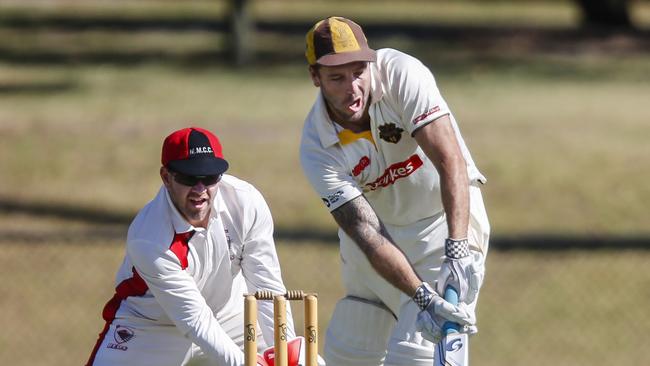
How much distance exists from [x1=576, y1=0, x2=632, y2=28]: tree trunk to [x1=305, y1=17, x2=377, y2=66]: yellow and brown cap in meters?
23.2

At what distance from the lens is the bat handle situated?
5687mm

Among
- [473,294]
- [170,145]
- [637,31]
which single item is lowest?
[637,31]

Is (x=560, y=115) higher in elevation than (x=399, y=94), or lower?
lower

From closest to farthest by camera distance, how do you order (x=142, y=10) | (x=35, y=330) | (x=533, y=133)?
(x=35, y=330)
(x=533, y=133)
(x=142, y=10)

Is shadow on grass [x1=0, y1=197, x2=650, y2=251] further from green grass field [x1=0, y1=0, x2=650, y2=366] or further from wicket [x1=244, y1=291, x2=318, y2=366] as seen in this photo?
wicket [x1=244, y1=291, x2=318, y2=366]

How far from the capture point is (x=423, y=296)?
18.8 feet

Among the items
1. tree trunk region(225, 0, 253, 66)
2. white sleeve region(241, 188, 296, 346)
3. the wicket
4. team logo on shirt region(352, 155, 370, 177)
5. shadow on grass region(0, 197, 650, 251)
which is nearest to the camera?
the wicket

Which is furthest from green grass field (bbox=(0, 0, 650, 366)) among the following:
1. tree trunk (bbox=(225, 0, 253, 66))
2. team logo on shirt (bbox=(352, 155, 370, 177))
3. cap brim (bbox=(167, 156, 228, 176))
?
cap brim (bbox=(167, 156, 228, 176))

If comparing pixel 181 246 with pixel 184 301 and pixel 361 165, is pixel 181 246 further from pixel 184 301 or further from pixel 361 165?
pixel 361 165

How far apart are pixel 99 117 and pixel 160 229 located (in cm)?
1369

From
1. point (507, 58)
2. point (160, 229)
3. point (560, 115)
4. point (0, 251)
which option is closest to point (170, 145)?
point (160, 229)

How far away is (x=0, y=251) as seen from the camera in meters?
12.6

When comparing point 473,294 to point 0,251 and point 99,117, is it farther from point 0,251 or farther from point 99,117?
point 99,117

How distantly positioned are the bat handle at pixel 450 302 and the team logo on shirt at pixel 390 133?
0.72m
